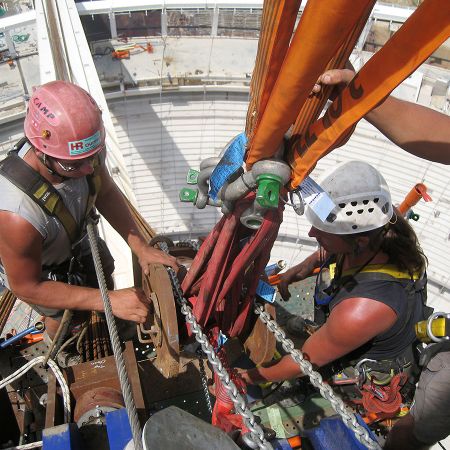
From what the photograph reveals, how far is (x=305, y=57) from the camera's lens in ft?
3.76

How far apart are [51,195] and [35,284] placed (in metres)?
0.54

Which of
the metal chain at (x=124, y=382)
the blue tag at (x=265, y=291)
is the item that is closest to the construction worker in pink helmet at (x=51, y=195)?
the metal chain at (x=124, y=382)

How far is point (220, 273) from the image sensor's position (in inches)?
82.3

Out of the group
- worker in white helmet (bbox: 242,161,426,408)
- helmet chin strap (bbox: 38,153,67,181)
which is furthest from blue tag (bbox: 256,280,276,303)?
helmet chin strap (bbox: 38,153,67,181)

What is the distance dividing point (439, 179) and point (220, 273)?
12.7 meters

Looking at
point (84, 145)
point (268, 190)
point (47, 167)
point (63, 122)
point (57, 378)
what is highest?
point (268, 190)

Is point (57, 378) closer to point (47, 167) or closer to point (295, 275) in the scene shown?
point (47, 167)

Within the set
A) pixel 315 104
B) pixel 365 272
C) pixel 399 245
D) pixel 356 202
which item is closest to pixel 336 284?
pixel 365 272

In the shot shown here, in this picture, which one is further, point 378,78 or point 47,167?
point 47,167

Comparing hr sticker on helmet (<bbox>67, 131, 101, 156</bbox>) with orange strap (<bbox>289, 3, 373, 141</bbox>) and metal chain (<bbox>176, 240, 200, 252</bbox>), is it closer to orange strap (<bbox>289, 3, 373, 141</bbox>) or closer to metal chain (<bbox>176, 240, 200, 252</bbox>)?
metal chain (<bbox>176, 240, 200, 252</bbox>)

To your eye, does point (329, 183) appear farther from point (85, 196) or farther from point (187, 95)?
point (187, 95)

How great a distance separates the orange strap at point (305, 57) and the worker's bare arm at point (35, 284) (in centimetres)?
138

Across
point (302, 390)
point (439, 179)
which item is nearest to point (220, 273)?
point (302, 390)

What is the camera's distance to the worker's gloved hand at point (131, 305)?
2424 millimetres
